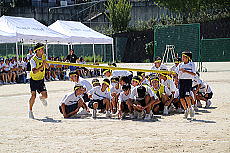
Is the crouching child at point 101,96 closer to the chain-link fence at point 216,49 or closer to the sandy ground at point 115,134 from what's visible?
the sandy ground at point 115,134

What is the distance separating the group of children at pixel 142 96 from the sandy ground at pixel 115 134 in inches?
15.1

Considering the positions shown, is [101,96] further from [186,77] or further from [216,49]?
[216,49]

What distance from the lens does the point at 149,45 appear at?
3869 centimetres

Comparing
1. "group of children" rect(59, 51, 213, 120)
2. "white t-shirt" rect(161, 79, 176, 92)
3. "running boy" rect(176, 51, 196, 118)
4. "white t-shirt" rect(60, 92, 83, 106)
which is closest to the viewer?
"running boy" rect(176, 51, 196, 118)

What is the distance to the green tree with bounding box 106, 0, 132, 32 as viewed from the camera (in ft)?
145

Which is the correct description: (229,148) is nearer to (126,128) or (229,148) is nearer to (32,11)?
(126,128)

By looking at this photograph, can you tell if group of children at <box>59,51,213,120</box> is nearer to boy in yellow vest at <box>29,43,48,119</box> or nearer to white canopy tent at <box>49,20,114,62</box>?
boy in yellow vest at <box>29,43,48,119</box>

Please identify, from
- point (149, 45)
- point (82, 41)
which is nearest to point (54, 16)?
point (149, 45)

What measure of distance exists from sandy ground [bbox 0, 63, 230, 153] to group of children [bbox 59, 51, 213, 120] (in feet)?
1.26

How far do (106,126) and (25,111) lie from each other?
352cm

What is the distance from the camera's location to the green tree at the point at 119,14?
1741 inches

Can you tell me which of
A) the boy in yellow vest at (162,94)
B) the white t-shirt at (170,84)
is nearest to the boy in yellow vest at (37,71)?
the boy in yellow vest at (162,94)

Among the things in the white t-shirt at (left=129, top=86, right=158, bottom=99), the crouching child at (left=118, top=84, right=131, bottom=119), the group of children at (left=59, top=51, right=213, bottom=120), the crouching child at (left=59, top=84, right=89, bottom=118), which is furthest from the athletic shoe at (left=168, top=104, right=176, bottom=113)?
the crouching child at (left=59, top=84, right=89, bottom=118)

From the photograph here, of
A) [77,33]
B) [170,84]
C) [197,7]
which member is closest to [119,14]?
[197,7]
